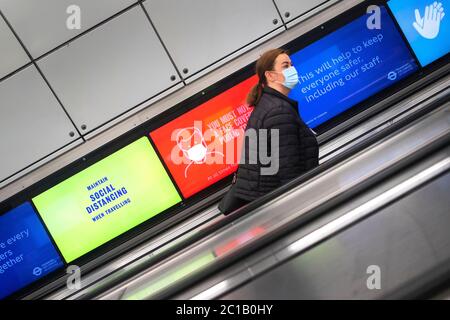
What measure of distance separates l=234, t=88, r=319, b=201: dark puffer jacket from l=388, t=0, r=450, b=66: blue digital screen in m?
2.09

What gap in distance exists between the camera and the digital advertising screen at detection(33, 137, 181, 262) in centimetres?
404

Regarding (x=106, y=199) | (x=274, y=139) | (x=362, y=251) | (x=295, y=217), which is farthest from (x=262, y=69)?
(x=106, y=199)

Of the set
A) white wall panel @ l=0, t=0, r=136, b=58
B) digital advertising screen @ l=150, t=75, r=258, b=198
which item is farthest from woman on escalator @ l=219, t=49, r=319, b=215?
white wall panel @ l=0, t=0, r=136, b=58

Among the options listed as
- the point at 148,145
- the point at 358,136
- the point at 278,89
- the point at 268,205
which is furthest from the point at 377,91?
the point at 268,205

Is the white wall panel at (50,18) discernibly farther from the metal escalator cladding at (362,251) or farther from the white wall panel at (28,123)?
the metal escalator cladding at (362,251)

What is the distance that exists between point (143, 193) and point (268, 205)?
7.73 ft

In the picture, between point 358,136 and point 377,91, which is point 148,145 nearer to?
point 358,136

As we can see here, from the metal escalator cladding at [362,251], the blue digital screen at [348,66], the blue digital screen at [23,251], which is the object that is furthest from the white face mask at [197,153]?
the metal escalator cladding at [362,251]

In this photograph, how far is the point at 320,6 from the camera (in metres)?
4.08

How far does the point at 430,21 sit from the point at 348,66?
848 mm

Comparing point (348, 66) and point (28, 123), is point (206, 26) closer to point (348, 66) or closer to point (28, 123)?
point (348, 66)

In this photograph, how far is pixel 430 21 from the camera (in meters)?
4.13

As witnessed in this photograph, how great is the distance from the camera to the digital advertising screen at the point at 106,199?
4.04 metres

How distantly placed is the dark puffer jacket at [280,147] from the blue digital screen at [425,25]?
2.09m
